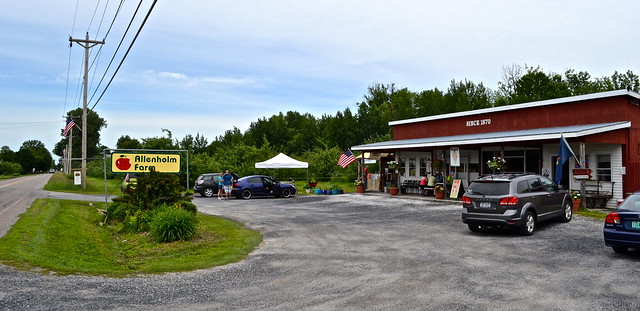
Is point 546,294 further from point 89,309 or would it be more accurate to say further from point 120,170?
point 120,170

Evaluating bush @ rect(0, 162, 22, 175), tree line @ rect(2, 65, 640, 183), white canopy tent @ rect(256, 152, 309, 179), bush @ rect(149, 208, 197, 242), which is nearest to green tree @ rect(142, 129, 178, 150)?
tree line @ rect(2, 65, 640, 183)

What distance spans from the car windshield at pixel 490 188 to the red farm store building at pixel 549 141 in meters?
6.53

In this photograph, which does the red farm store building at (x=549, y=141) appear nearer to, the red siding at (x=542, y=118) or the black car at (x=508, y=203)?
the red siding at (x=542, y=118)

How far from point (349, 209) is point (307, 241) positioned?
8236 mm

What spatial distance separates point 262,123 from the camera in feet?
273

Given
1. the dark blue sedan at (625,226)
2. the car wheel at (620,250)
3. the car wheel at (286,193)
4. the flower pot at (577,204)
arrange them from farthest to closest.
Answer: the car wheel at (286,193)
the flower pot at (577,204)
the car wheel at (620,250)
the dark blue sedan at (625,226)

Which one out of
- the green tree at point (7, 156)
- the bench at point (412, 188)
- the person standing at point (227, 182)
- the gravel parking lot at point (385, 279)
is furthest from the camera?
the green tree at point (7, 156)

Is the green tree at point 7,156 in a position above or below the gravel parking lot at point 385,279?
above

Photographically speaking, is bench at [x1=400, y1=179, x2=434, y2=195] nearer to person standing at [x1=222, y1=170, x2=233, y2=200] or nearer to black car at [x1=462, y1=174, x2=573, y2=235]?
person standing at [x1=222, y1=170, x2=233, y2=200]

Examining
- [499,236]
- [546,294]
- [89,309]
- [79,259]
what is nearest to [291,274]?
[89,309]

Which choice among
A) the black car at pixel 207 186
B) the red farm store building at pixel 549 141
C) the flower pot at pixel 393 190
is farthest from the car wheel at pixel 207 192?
the flower pot at pixel 393 190

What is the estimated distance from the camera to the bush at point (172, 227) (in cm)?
1172

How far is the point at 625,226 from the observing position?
8.77 m

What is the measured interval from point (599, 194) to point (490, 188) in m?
9.02
